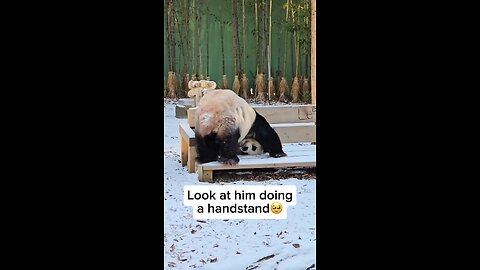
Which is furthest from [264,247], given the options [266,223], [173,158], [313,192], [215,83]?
[215,83]

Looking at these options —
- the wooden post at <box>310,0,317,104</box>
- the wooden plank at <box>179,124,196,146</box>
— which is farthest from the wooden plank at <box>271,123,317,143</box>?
the wooden plank at <box>179,124,196,146</box>

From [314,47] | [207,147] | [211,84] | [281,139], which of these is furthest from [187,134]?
[314,47]

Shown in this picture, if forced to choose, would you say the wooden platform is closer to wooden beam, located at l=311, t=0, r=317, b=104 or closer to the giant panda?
the giant panda

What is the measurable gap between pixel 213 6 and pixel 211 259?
2.46 feet

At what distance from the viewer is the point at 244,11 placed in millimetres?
2340

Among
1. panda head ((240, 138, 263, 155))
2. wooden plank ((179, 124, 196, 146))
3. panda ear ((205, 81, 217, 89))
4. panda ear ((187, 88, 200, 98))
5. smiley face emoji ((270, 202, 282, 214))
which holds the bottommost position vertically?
smiley face emoji ((270, 202, 282, 214))

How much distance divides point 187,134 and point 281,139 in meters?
0.29

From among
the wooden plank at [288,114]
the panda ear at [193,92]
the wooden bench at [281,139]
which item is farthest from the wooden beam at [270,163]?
the panda ear at [193,92]

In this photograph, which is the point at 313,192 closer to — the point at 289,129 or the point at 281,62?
the point at 289,129

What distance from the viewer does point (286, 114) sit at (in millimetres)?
2369

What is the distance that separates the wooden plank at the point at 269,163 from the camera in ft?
7.45

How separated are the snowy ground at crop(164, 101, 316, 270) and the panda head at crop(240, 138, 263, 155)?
19cm

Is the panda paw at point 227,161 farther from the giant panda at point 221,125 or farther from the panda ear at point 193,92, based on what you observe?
the panda ear at point 193,92

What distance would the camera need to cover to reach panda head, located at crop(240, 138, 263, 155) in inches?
92.3
